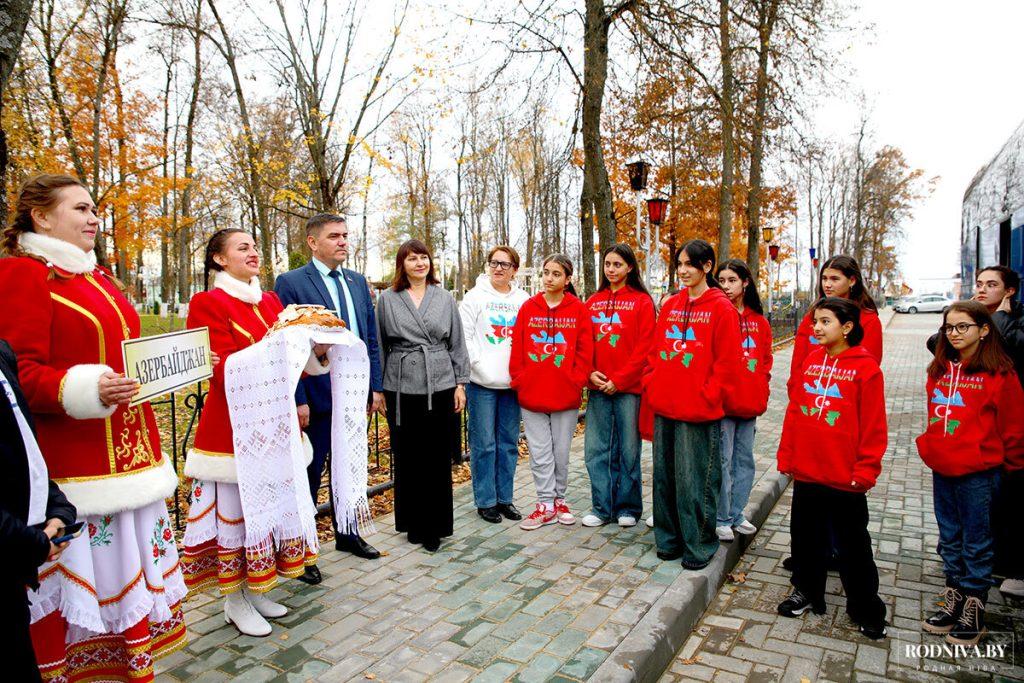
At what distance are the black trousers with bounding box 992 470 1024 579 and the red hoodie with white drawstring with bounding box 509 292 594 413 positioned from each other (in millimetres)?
2648

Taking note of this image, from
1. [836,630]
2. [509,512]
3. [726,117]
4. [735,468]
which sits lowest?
[836,630]

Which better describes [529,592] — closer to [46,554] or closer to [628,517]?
[628,517]

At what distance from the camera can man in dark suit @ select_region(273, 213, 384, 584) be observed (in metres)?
4.00

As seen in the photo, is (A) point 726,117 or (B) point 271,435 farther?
(A) point 726,117

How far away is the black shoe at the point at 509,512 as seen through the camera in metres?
5.16

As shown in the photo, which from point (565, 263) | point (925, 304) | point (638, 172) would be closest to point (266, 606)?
point (565, 263)

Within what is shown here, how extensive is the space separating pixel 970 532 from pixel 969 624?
49 centimetres

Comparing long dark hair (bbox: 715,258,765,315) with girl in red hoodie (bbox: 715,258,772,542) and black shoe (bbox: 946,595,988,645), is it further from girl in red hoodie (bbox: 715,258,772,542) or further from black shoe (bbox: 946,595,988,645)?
black shoe (bbox: 946,595,988,645)

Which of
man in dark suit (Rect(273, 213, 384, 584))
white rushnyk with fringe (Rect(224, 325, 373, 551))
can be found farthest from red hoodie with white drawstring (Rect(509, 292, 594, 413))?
white rushnyk with fringe (Rect(224, 325, 373, 551))

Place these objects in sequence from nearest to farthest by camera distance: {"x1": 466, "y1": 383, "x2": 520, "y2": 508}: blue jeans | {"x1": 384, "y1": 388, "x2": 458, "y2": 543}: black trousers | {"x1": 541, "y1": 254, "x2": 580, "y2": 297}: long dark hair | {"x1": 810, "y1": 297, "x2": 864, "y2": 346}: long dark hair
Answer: {"x1": 810, "y1": 297, "x2": 864, "y2": 346}: long dark hair < {"x1": 384, "y1": 388, "x2": 458, "y2": 543}: black trousers < {"x1": 541, "y1": 254, "x2": 580, "y2": 297}: long dark hair < {"x1": 466, "y1": 383, "x2": 520, "y2": 508}: blue jeans

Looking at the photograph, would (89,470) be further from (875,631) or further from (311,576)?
(875,631)

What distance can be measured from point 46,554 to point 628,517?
13.1ft

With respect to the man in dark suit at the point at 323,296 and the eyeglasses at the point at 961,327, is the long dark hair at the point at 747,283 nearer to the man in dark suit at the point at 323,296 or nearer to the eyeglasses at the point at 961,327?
the eyeglasses at the point at 961,327

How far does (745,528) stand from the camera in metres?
4.88
